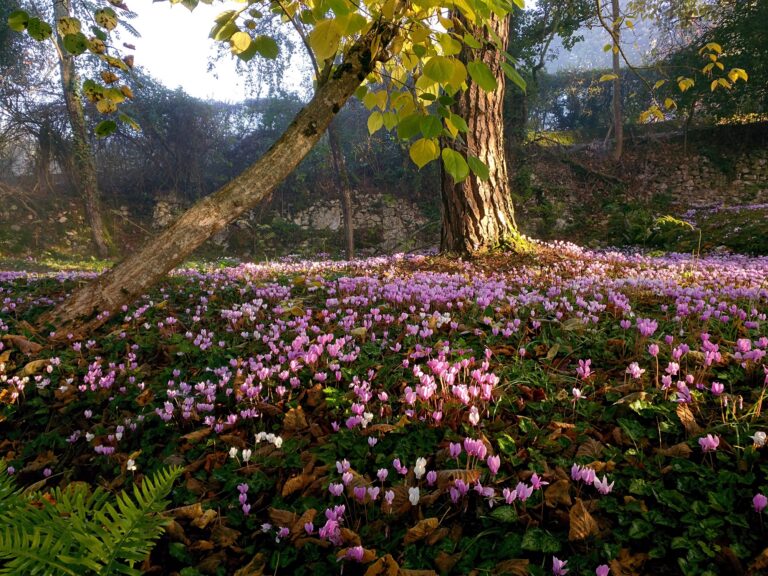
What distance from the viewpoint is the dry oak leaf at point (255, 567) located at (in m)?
1.78

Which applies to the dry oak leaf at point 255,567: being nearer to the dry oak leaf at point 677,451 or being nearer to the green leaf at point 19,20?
the dry oak leaf at point 677,451

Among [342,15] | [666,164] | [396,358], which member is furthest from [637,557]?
[666,164]

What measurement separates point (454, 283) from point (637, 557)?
3.77 meters

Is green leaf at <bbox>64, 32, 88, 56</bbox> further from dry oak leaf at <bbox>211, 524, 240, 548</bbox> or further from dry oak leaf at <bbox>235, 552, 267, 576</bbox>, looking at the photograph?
dry oak leaf at <bbox>235, 552, 267, 576</bbox>

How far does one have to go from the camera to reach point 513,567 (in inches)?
65.1

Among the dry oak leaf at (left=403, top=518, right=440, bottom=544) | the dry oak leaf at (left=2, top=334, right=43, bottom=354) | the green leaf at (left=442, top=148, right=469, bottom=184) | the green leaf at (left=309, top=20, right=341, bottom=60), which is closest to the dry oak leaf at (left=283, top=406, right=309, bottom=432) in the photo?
the dry oak leaf at (left=403, top=518, right=440, bottom=544)

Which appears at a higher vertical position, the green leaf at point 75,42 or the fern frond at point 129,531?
the green leaf at point 75,42

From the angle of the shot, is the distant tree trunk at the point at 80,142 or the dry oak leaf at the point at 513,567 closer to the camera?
the dry oak leaf at the point at 513,567

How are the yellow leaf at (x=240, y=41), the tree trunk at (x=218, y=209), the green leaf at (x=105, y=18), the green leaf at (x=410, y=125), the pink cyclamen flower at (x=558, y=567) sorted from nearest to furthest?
the pink cyclamen flower at (x=558, y=567)
the green leaf at (x=410, y=125)
the green leaf at (x=105, y=18)
the yellow leaf at (x=240, y=41)
the tree trunk at (x=218, y=209)

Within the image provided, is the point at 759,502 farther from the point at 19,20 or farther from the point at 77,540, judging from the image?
the point at 19,20

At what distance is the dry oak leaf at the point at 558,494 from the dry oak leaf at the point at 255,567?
1.24m

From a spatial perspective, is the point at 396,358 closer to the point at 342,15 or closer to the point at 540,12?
the point at 342,15

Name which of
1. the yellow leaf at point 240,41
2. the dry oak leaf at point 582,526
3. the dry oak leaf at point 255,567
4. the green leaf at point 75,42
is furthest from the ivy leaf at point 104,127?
the dry oak leaf at point 582,526

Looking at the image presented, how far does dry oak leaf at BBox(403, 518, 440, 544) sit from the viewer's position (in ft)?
5.93
